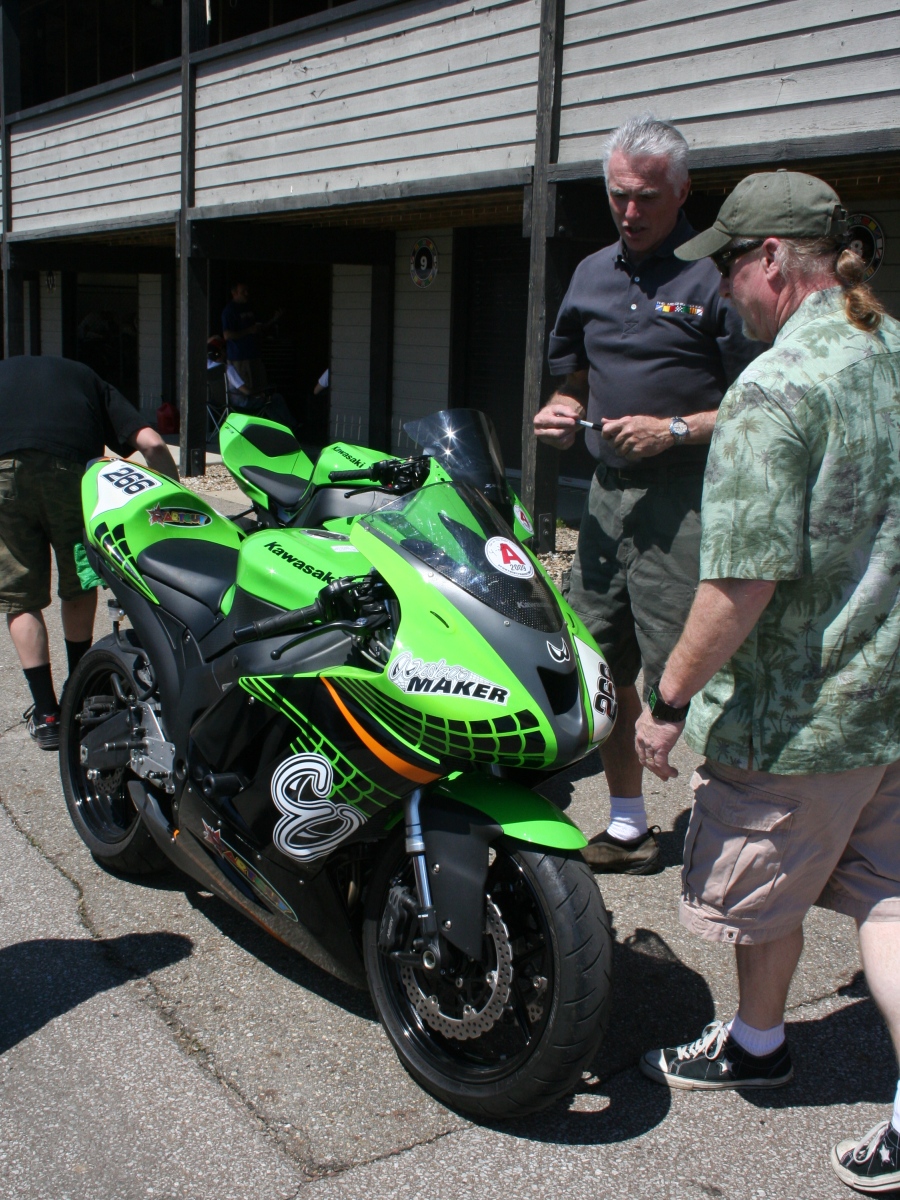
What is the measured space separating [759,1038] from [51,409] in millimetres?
3547

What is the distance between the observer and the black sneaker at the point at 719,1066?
98.3 inches

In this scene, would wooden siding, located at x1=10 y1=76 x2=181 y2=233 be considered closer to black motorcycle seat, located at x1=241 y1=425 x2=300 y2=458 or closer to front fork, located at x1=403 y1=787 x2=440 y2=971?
black motorcycle seat, located at x1=241 y1=425 x2=300 y2=458

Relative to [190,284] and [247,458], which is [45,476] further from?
[190,284]

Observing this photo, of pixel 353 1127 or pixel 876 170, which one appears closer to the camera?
pixel 353 1127

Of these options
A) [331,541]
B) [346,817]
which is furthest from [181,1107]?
[331,541]

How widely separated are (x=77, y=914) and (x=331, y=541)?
4.68 ft

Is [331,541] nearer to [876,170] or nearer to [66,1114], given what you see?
[66,1114]

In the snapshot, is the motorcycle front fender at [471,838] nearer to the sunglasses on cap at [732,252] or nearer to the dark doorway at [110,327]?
the sunglasses on cap at [732,252]

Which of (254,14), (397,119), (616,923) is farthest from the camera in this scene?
(254,14)

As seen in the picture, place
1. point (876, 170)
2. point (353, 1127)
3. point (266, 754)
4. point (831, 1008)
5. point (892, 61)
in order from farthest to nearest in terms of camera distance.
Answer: point (876, 170) → point (892, 61) → point (831, 1008) → point (266, 754) → point (353, 1127)

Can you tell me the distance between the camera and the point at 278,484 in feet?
15.7

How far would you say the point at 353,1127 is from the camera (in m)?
2.39

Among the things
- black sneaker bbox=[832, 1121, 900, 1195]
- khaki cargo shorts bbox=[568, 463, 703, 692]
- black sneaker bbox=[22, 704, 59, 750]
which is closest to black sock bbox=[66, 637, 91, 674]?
black sneaker bbox=[22, 704, 59, 750]

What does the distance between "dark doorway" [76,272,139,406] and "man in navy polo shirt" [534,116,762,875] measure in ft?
55.5
